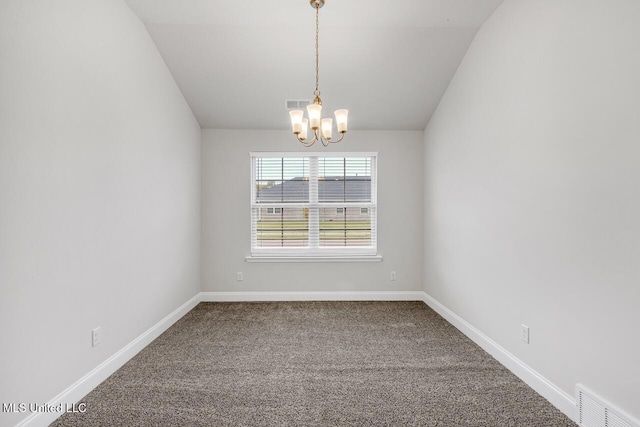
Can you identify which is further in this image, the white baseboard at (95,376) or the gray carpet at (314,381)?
the gray carpet at (314,381)

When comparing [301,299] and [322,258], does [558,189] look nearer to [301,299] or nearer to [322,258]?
[322,258]

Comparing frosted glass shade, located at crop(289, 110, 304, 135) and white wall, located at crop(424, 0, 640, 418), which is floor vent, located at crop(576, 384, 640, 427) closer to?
white wall, located at crop(424, 0, 640, 418)

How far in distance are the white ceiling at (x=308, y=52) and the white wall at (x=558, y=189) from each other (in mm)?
433

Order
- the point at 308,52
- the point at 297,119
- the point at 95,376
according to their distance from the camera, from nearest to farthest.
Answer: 1. the point at 95,376
2. the point at 297,119
3. the point at 308,52

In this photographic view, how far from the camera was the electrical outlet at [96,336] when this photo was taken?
2268 millimetres

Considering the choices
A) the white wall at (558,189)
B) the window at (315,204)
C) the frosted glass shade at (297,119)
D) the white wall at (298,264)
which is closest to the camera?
the white wall at (558,189)

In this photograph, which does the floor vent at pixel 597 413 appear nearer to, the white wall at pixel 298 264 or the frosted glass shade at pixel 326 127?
the frosted glass shade at pixel 326 127

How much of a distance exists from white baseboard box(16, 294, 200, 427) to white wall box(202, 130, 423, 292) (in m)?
1.19

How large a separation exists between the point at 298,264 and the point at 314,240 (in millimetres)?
388

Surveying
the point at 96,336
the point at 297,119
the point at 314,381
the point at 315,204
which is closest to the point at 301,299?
the point at 315,204

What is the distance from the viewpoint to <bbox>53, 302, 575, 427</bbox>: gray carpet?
6.34 feet

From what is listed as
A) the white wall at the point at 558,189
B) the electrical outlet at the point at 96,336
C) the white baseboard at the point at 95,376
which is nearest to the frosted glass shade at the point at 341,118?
the white wall at the point at 558,189

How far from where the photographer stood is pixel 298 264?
15.0 feet

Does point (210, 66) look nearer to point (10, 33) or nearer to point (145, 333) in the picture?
point (10, 33)
